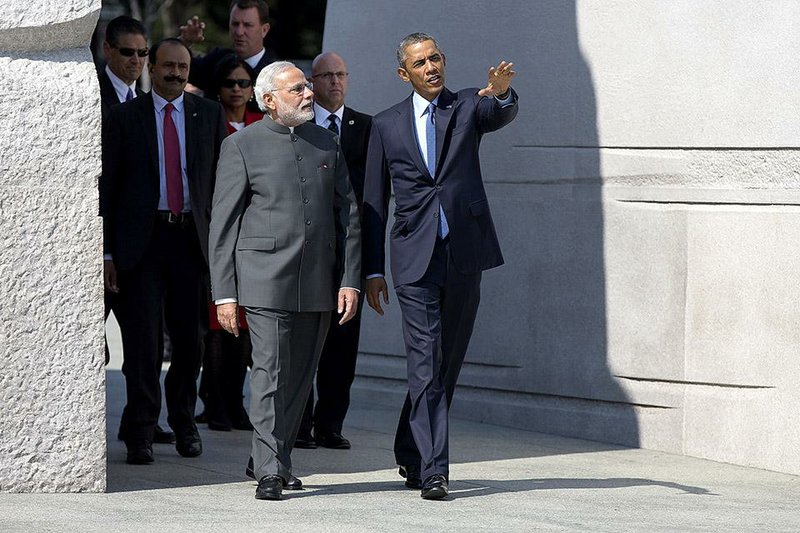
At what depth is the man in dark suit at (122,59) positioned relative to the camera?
7.77 m

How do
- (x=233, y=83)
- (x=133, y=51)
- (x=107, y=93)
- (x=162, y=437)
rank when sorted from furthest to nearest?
1. (x=233, y=83)
2. (x=162, y=437)
3. (x=107, y=93)
4. (x=133, y=51)

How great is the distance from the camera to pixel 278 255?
646cm

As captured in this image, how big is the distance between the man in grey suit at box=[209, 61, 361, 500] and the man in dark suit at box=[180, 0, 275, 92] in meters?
2.27

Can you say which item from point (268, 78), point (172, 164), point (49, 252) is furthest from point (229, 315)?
point (172, 164)

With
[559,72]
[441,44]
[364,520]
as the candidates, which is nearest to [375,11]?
[441,44]

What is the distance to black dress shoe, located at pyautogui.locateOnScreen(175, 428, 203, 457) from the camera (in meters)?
7.61

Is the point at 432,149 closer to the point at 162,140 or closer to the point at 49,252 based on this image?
the point at 162,140

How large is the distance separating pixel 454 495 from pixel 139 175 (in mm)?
2143

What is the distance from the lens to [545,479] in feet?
23.5

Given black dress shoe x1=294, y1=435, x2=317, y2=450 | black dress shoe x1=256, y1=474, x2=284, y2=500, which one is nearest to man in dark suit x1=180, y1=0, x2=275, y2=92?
black dress shoe x1=294, y1=435, x2=317, y2=450

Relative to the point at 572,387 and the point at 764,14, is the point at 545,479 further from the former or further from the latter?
the point at 764,14

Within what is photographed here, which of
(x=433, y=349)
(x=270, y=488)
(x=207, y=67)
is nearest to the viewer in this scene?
(x=270, y=488)

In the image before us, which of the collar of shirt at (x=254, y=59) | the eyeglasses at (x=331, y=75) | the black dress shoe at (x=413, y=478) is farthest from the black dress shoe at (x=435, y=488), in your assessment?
the collar of shirt at (x=254, y=59)

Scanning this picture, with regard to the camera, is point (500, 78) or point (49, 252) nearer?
point (49, 252)
